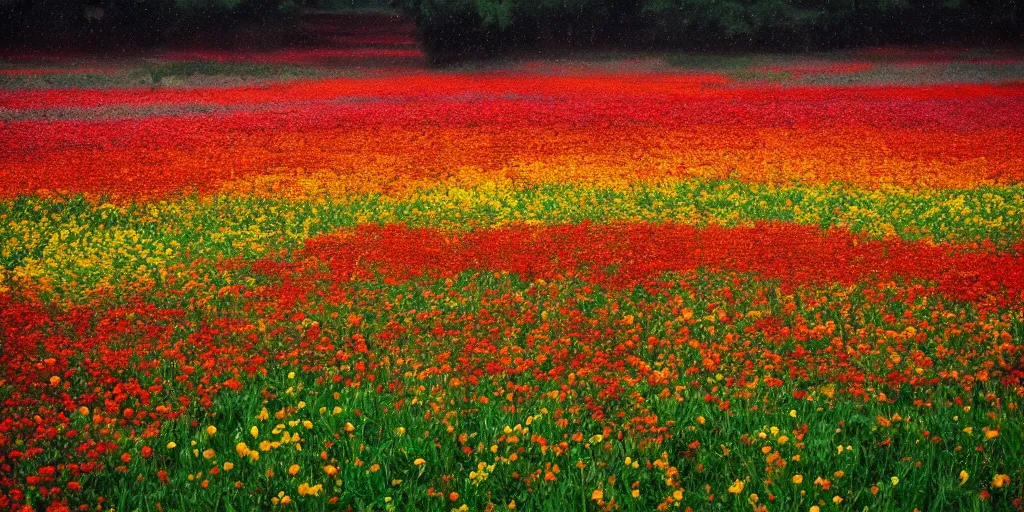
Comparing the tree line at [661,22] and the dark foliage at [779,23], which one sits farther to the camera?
the dark foliage at [779,23]

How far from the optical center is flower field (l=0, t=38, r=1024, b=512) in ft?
15.5

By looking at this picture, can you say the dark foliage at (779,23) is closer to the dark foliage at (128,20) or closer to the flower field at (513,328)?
the dark foliage at (128,20)

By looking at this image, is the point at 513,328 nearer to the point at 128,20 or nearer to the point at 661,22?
the point at 661,22

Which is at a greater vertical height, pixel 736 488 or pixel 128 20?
pixel 128 20

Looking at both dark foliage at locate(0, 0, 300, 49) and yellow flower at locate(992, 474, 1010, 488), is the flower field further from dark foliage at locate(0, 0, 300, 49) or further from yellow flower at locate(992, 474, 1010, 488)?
dark foliage at locate(0, 0, 300, 49)

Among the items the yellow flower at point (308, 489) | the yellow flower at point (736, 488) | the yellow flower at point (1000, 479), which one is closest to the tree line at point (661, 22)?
the yellow flower at point (308, 489)

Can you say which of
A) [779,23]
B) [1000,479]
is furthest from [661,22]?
[1000,479]

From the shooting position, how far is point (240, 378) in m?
6.00

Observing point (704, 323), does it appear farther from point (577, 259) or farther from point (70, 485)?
point (70, 485)

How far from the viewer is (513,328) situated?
6.80 metres

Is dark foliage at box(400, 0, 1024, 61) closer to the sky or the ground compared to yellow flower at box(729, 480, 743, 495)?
closer to the sky

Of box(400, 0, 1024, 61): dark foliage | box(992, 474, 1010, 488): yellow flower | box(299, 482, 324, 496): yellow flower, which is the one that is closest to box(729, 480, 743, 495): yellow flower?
box(992, 474, 1010, 488): yellow flower

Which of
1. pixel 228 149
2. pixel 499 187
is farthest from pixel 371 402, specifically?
pixel 228 149

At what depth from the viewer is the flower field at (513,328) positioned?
4727 mm
